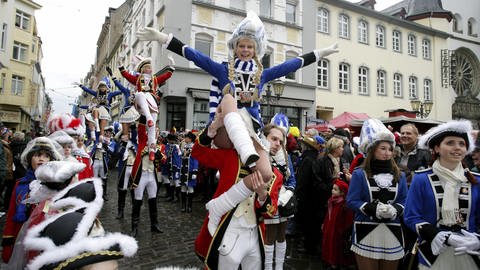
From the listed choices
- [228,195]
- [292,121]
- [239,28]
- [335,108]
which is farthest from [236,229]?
[335,108]

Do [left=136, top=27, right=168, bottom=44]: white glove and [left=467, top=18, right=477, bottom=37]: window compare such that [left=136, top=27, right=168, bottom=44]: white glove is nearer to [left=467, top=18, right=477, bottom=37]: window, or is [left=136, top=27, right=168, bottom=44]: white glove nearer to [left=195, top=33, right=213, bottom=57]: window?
[left=195, top=33, right=213, bottom=57]: window

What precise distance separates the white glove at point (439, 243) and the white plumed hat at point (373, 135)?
1272 mm

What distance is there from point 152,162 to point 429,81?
29.4 meters

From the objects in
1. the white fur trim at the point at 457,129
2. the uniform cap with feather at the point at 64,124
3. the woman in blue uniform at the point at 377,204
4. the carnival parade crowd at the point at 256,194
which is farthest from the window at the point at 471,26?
the uniform cap with feather at the point at 64,124

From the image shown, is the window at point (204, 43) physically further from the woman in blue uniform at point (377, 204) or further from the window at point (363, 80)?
the woman in blue uniform at point (377, 204)

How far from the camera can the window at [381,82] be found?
25.3 meters

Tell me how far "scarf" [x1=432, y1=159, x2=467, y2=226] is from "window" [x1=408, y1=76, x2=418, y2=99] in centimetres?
2751

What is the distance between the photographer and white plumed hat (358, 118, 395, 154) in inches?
135

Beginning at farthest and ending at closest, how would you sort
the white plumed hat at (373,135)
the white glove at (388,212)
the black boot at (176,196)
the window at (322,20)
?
the window at (322,20) < the black boot at (176,196) < the white plumed hat at (373,135) < the white glove at (388,212)

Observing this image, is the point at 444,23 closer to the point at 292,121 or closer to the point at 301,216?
the point at 292,121

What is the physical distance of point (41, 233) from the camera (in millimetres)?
1376

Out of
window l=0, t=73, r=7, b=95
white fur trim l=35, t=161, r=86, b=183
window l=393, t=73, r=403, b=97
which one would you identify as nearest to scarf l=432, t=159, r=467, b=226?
white fur trim l=35, t=161, r=86, b=183

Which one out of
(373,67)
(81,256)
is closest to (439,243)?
(81,256)

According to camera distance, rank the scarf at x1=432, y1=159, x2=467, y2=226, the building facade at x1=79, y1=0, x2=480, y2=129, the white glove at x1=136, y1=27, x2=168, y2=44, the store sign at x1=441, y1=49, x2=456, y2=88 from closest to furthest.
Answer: the scarf at x1=432, y1=159, x2=467, y2=226 → the white glove at x1=136, y1=27, x2=168, y2=44 → the building facade at x1=79, y1=0, x2=480, y2=129 → the store sign at x1=441, y1=49, x2=456, y2=88
